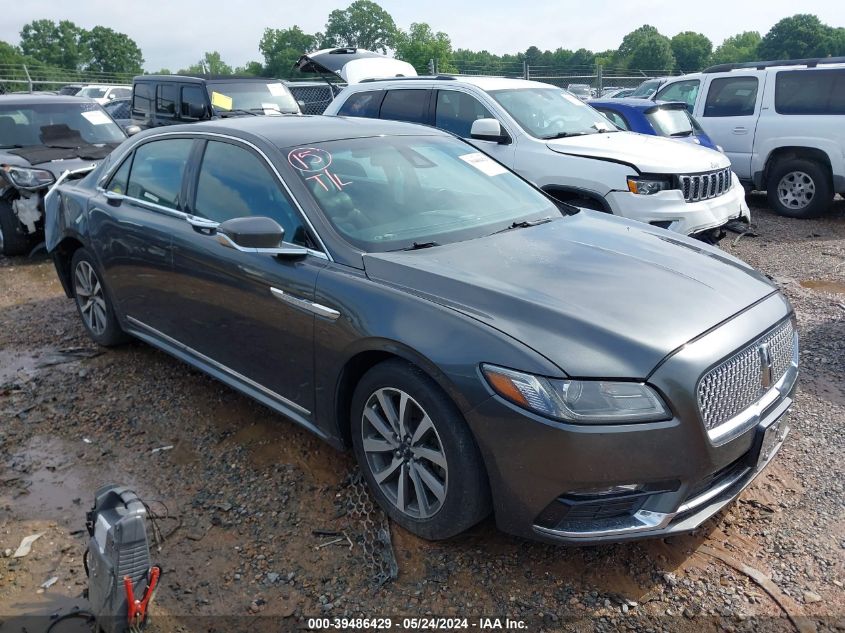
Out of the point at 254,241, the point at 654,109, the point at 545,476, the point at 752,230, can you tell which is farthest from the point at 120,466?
the point at 654,109

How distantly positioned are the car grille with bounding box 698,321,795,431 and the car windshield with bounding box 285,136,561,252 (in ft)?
4.30

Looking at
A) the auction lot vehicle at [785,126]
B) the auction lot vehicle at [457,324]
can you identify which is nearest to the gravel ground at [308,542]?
the auction lot vehicle at [457,324]

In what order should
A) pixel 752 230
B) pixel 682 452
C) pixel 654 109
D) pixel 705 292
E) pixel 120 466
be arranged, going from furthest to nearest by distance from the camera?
pixel 654 109 < pixel 752 230 < pixel 120 466 < pixel 705 292 < pixel 682 452

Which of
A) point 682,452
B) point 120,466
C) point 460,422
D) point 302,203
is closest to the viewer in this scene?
point 682,452

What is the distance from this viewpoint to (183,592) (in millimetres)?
2648

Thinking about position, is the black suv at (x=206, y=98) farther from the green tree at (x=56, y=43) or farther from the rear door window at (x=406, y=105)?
the green tree at (x=56, y=43)

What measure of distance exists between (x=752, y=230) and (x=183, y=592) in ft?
26.0

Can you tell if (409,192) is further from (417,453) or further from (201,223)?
(417,453)

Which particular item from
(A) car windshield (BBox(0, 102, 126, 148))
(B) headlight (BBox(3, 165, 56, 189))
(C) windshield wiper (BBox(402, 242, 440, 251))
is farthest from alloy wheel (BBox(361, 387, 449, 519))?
(A) car windshield (BBox(0, 102, 126, 148))

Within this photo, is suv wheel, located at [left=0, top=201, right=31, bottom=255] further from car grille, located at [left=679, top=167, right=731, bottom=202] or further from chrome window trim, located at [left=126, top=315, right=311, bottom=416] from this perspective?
car grille, located at [left=679, top=167, right=731, bottom=202]

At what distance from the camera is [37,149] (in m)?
7.79

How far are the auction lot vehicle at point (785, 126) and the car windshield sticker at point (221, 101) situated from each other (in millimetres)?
6976

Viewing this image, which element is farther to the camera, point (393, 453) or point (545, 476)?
point (393, 453)

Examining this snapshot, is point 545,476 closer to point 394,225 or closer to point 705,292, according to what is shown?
point 705,292
